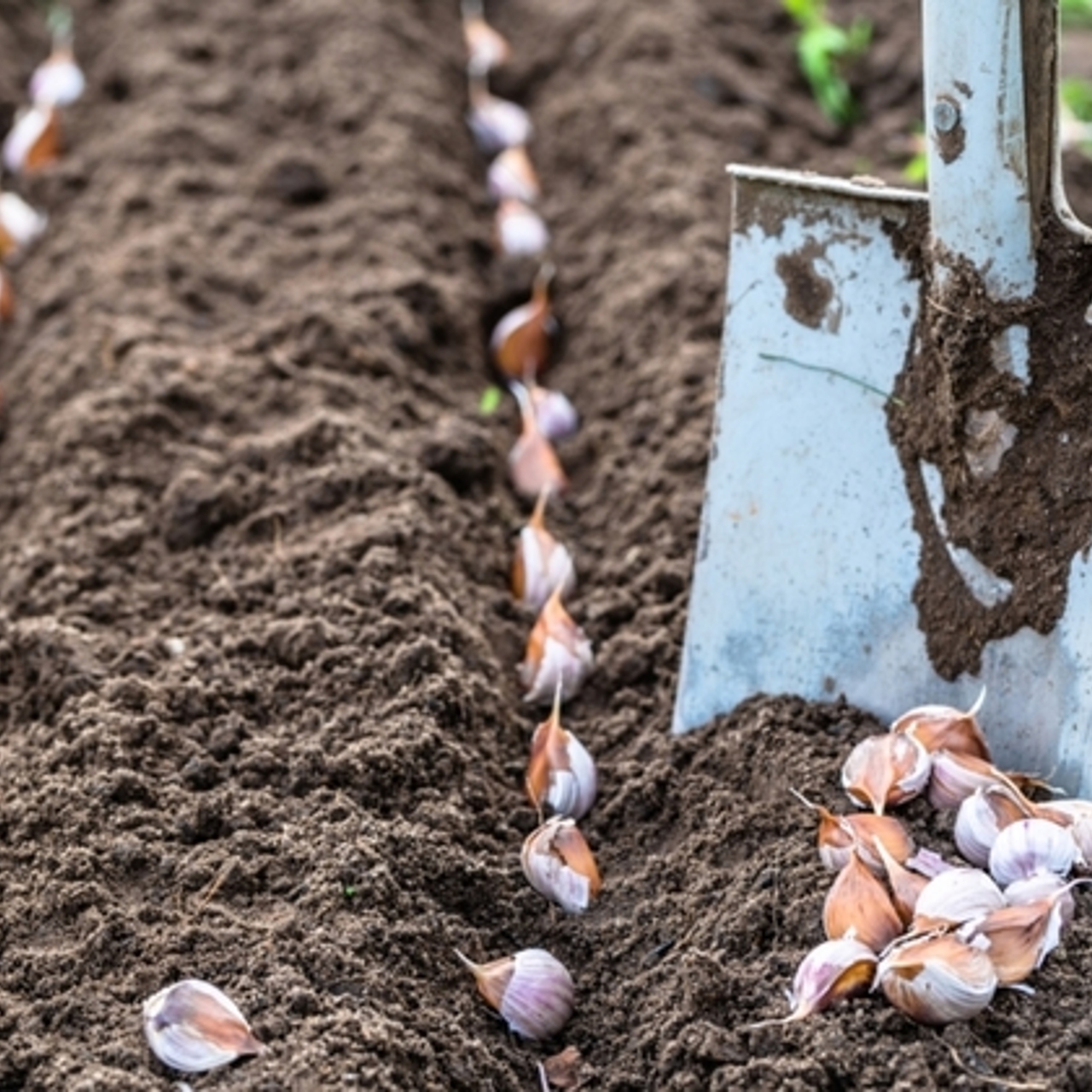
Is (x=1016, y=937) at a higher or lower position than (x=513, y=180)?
lower

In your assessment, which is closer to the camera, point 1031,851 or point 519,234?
point 1031,851

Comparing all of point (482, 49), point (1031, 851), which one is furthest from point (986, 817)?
point (482, 49)

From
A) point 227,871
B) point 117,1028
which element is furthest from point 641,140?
point 117,1028

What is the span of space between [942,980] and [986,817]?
289 millimetres

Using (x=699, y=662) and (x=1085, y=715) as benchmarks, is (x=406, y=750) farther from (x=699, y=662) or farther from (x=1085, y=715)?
(x=1085, y=715)

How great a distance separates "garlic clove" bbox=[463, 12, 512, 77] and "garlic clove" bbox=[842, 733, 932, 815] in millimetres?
2667

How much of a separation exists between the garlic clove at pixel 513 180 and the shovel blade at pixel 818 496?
1.64 m

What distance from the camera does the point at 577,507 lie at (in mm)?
3236

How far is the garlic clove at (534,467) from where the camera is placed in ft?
10.7

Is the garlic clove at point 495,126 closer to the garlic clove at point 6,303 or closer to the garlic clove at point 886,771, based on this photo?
the garlic clove at point 6,303

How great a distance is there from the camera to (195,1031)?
2.03m

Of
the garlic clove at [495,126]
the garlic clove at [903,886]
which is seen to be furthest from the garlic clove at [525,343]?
the garlic clove at [903,886]

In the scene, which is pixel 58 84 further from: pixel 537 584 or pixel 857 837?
pixel 857 837

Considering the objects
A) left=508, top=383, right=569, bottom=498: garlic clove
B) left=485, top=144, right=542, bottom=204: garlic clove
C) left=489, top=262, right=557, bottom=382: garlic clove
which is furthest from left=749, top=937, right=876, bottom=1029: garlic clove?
left=485, top=144, right=542, bottom=204: garlic clove
